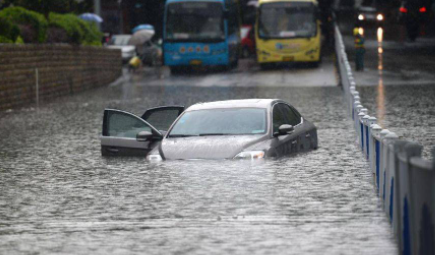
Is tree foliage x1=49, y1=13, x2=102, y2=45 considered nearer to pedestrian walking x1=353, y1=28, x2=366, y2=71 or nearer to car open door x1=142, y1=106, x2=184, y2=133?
pedestrian walking x1=353, y1=28, x2=366, y2=71

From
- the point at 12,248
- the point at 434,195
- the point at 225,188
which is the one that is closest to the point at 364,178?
the point at 225,188

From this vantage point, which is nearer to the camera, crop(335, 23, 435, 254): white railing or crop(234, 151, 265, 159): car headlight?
crop(335, 23, 435, 254): white railing

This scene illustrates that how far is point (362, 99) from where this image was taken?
101 ft

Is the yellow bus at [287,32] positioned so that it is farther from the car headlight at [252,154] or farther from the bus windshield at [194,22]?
the car headlight at [252,154]

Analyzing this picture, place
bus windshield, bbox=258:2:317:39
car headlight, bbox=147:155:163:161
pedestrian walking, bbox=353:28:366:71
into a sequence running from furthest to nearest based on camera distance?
bus windshield, bbox=258:2:317:39, pedestrian walking, bbox=353:28:366:71, car headlight, bbox=147:155:163:161

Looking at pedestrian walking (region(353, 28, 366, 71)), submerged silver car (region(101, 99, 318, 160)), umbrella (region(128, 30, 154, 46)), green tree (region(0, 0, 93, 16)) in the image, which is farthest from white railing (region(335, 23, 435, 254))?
umbrella (region(128, 30, 154, 46))

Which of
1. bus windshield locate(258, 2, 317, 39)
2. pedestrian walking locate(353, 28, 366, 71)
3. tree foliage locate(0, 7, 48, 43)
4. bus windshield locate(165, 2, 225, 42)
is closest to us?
tree foliage locate(0, 7, 48, 43)

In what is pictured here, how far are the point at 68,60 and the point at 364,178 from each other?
2618 centimetres

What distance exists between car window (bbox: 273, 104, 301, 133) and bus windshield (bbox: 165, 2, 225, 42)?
30.0m

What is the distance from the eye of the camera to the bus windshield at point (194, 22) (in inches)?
1844

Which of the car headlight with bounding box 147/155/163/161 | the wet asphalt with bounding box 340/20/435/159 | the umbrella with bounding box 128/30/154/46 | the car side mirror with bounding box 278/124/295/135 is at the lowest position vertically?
the wet asphalt with bounding box 340/20/435/159

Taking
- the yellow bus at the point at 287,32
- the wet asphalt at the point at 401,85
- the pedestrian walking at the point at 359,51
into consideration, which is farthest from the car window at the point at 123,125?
the yellow bus at the point at 287,32

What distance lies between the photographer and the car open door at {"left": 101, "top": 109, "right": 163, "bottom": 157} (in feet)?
53.3

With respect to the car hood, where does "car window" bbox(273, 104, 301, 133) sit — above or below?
above
